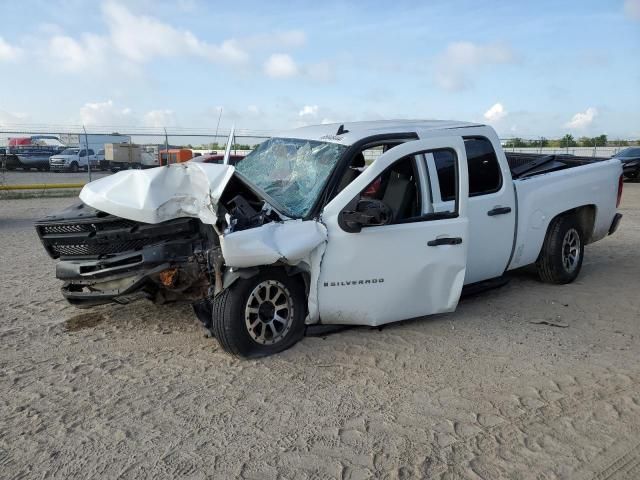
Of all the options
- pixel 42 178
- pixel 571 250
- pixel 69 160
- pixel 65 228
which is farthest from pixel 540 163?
pixel 69 160

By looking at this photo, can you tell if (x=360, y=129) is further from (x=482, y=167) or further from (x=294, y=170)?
(x=482, y=167)

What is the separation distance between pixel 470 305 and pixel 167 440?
3.63 meters

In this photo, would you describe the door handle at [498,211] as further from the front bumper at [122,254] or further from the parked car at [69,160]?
the parked car at [69,160]

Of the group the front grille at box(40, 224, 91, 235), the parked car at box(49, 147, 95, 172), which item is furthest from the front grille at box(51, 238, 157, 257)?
the parked car at box(49, 147, 95, 172)

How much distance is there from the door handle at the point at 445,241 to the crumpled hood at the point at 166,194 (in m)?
1.77

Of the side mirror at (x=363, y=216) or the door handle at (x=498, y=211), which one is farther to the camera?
the door handle at (x=498, y=211)

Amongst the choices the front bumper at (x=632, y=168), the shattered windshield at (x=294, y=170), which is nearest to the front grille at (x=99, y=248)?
the shattered windshield at (x=294, y=170)

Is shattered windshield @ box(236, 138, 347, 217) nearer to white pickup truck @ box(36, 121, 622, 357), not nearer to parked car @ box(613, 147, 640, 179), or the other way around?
white pickup truck @ box(36, 121, 622, 357)

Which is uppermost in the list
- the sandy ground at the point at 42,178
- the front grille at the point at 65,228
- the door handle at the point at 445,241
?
the front grille at the point at 65,228

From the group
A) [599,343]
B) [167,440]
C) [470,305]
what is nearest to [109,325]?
[167,440]

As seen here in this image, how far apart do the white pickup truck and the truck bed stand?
72.0 inches

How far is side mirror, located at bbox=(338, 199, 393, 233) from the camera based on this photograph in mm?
4426

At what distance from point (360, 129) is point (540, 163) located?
10.8ft

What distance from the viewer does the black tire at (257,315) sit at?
434 centimetres
